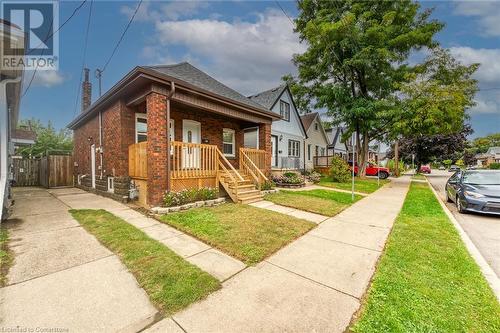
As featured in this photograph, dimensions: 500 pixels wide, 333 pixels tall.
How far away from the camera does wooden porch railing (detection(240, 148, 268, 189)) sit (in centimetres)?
914

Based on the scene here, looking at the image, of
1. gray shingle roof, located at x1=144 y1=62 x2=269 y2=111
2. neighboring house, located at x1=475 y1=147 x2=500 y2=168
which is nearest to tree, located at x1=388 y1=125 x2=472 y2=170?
neighboring house, located at x1=475 y1=147 x2=500 y2=168

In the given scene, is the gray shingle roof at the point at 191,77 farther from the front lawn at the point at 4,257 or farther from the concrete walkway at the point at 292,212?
the front lawn at the point at 4,257

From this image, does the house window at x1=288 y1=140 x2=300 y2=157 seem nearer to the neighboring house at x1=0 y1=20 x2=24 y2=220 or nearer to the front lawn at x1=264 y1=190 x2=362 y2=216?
the front lawn at x1=264 y1=190 x2=362 y2=216

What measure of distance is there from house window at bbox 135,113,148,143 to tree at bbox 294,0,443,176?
506 inches

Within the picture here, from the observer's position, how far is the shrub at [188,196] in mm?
6258

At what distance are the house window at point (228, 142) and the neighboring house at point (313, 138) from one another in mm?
11600

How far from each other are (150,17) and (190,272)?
9102mm

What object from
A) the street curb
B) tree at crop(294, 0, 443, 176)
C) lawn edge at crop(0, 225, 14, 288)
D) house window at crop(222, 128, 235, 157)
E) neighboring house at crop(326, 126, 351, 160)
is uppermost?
tree at crop(294, 0, 443, 176)

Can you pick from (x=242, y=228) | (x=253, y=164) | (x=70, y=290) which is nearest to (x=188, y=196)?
(x=242, y=228)

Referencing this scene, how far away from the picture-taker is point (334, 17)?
16.3m

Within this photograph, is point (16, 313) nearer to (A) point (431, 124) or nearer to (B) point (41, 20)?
(B) point (41, 20)

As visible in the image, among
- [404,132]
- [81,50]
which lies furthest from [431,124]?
[81,50]

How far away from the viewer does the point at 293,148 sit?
59.6 ft

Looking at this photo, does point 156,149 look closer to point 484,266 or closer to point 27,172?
point 484,266
